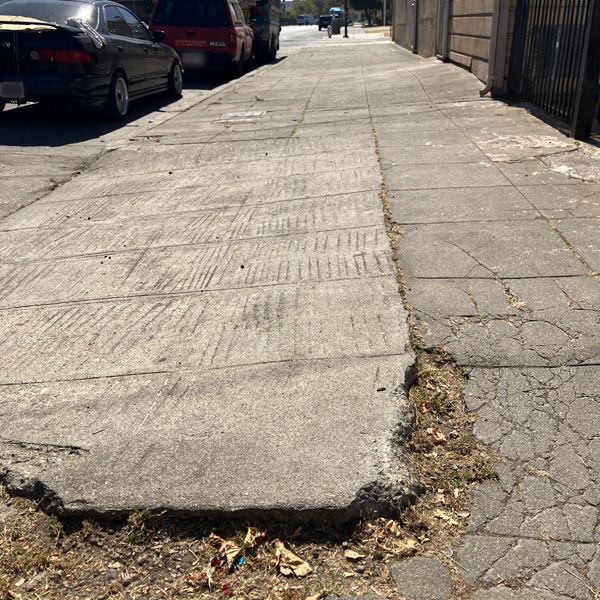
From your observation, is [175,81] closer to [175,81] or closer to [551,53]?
[175,81]

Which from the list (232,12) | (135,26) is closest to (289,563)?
(135,26)

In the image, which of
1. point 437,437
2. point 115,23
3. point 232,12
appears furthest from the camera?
point 232,12

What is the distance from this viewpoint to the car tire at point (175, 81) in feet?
43.9

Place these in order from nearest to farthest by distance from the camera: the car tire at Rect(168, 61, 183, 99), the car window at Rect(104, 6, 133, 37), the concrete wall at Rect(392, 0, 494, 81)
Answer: the car window at Rect(104, 6, 133, 37)
the concrete wall at Rect(392, 0, 494, 81)
the car tire at Rect(168, 61, 183, 99)

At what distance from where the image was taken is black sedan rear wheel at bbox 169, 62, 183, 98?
13.4 metres

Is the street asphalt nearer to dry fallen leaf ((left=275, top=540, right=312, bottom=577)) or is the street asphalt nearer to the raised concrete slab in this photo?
the raised concrete slab

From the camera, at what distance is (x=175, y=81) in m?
13.6

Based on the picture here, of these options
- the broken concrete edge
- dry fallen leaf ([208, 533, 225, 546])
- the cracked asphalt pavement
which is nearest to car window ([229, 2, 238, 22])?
the cracked asphalt pavement

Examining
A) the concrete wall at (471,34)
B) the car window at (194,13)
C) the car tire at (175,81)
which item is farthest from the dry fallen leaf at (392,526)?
the car window at (194,13)

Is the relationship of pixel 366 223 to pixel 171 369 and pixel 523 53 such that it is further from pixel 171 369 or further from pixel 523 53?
pixel 523 53

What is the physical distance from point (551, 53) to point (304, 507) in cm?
860

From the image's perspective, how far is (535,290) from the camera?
4.07 m

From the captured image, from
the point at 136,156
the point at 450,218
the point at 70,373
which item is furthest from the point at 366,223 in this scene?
the point at 136,156

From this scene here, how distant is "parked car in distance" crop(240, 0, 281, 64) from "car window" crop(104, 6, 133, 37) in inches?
433
